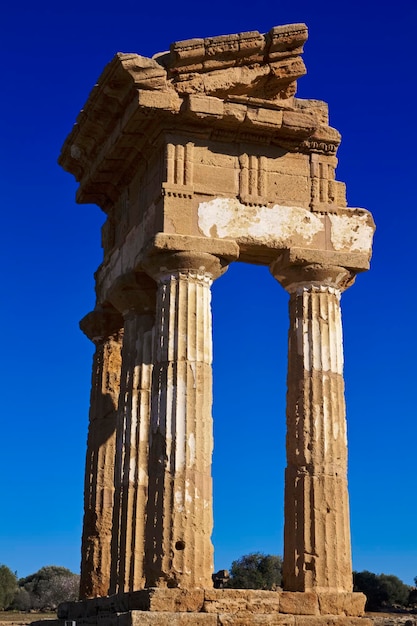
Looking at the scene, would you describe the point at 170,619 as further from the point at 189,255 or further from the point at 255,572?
the point at 255,572

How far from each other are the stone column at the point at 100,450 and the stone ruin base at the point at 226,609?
3041mm

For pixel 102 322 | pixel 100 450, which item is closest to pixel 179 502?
pixel 100 450

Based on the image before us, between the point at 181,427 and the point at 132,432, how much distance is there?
7.81ft

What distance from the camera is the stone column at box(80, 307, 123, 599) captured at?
76.7 feet

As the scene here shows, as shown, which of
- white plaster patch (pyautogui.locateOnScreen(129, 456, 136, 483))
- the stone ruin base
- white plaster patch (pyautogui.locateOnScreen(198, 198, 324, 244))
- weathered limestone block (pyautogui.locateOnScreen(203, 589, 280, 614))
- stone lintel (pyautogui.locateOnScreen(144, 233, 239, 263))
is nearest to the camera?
the stone ruin base

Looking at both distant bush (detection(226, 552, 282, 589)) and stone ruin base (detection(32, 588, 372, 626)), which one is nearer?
stone ruin base (detection(32, 588, 372, 626))

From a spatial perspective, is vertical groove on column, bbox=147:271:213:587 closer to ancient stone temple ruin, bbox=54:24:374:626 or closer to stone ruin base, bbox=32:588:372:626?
ancient stone temple ruin, bbox=54:24:374:626

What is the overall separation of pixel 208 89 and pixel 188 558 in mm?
8899

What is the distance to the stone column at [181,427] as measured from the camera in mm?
19125

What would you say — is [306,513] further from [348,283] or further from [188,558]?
[348,283]

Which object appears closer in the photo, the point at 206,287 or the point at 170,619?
the point at 170,619

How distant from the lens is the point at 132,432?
72.1ft

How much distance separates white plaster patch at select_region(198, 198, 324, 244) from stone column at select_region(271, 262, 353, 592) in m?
0.72

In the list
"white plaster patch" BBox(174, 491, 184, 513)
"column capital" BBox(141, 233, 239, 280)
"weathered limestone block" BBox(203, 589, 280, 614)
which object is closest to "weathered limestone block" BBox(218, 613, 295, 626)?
"weathered limestone block" BBox(203, 589, 280, 614)
